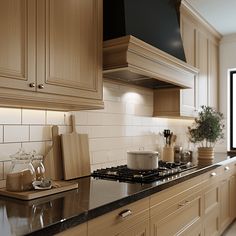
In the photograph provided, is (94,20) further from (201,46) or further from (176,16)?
(201,46)

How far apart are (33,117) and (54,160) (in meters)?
0.32

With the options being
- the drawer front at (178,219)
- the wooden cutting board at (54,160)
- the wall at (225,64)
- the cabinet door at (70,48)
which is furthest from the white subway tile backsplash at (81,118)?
the wall at (225,64)

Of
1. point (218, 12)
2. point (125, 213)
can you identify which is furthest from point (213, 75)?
point (125, 213)

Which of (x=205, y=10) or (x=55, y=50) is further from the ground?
(x=205, y=10)

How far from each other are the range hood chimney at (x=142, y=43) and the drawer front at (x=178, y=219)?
3.24 feet

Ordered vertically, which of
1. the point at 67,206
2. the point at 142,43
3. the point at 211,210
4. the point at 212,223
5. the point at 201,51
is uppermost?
the point at 201,51

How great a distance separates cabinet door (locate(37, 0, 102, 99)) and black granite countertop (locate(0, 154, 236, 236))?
0.56m

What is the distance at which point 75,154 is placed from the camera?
2.04m

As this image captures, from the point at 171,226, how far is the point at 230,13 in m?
2.71

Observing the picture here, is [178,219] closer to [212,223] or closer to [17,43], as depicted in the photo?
[212,223]

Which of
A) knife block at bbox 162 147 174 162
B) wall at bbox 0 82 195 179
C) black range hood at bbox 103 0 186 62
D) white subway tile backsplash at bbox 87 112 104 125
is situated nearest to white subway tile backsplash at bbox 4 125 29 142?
wall at bbox 0 82 195 179

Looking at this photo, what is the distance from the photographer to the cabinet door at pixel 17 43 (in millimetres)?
1312

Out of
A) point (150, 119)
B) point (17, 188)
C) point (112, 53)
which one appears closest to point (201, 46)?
point (150, 119)

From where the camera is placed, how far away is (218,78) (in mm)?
4398
